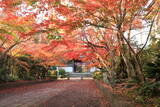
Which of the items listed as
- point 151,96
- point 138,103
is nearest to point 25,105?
point 138,103

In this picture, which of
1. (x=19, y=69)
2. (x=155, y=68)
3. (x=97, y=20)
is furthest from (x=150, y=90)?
(x=19, y=69)

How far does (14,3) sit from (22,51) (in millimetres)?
9067

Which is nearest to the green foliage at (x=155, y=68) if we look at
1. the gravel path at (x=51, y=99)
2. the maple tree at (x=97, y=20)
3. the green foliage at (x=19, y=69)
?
the maple tree at (x=97, y=20)

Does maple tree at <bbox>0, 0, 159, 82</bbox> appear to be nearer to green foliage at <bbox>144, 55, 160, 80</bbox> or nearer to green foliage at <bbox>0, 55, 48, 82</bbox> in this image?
green foliage at <bbox>144, 55, 160, 80</bbox>

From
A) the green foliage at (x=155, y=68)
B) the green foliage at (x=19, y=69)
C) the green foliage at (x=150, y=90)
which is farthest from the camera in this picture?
the green foliage at (x=19, y=69)

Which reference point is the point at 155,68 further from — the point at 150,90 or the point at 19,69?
the point at 19,69

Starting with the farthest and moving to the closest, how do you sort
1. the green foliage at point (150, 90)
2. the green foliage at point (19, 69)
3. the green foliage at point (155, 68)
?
the green foliage at point (19, 69) → the green foliage at point (155, 68) → the green foliage at point (150, 90)

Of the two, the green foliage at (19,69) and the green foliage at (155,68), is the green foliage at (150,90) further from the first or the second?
the green foliage at (19,69)

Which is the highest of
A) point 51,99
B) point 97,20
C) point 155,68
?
point 97,20

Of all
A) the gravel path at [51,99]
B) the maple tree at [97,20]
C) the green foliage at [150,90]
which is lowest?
the gravel path at [51,99]

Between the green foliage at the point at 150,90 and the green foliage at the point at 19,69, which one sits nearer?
the green foliage at the point at 150,90

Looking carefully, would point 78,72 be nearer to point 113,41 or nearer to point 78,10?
point 113,41

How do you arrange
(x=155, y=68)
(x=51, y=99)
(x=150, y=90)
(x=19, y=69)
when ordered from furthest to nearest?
(x=19, y=69) → (x=51, y=99) → (x=155, y=68) → (x=150, y=90)

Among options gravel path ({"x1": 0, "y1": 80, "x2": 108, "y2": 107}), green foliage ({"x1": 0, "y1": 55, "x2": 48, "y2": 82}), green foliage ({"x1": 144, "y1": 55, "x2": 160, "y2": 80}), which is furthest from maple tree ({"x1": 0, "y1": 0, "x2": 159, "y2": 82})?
green foliage ({"x1": 0, "y1": 55, "x2": 48, "y2": 82})
